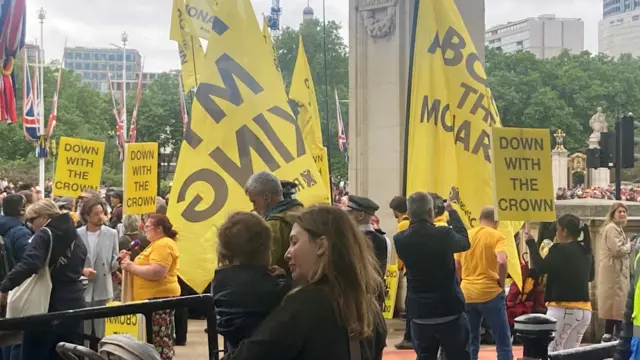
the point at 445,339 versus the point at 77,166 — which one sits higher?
the point at 77,166

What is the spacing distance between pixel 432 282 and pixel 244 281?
2.98 m

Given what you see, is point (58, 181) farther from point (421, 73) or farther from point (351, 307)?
point (351, 307)

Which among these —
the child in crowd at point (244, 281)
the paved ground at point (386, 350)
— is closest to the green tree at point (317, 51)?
the paved ground at point (386, 350)

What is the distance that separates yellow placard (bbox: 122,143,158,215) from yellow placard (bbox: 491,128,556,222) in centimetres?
435

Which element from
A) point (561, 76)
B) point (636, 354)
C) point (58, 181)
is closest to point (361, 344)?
point (636, 354)

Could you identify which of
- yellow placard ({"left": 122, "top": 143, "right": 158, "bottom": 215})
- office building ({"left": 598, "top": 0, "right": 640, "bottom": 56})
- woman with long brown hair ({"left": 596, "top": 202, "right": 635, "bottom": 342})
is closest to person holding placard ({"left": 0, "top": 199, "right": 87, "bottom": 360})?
yellow placard ({"left": 122, "top": 143, "right": 158, "bottom": 215})

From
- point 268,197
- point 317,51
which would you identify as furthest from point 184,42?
point 317,51

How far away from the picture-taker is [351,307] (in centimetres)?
315

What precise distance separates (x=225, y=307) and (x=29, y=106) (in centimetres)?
2970

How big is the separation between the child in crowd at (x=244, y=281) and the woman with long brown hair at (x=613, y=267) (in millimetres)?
6401

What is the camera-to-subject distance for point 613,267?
32.6 ft

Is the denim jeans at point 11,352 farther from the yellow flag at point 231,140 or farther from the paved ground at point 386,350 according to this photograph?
the paved ground at point 386,350

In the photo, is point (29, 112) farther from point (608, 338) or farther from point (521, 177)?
point (521, 177)

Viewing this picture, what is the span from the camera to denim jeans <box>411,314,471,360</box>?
6.80 m
